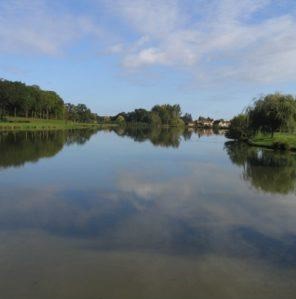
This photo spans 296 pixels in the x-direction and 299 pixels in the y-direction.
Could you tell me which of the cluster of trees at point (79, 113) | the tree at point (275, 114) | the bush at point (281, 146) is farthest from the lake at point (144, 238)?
the cluster of trees at point (79, 113)

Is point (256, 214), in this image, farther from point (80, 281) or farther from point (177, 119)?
point (177, 119)

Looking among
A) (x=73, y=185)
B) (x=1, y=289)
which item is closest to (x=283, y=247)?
(x=1, y=289)

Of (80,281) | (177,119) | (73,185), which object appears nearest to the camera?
(80,281)

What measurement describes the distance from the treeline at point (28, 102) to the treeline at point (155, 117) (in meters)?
62.6

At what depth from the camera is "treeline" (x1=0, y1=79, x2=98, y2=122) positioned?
8862cm

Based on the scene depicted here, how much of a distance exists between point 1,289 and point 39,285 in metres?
0.55

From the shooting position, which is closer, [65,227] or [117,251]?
[117,251]

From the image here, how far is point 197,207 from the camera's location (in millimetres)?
12508

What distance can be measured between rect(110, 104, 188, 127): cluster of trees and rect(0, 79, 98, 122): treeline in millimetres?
62657

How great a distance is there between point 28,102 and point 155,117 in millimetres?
89999

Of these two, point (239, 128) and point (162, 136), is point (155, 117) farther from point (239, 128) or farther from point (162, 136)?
point (239, 128)

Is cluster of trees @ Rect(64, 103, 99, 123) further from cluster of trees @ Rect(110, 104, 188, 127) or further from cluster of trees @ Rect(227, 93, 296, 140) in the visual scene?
cluster of trees @ Rect(227, 93, 296, 140)

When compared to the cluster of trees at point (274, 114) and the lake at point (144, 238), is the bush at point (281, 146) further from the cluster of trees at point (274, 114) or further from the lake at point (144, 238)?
the lake at point (144, 238)

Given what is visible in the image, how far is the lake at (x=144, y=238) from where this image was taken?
258 inches
